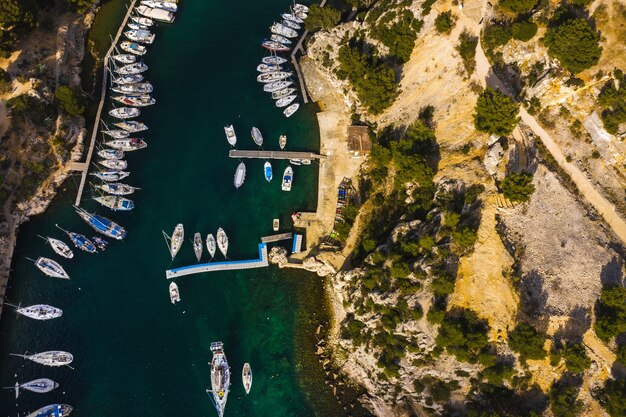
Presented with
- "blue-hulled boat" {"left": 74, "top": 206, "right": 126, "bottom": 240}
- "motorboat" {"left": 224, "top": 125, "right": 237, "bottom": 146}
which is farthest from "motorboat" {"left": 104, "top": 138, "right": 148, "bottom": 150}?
"motorboat" {"left": 224, "top": 125, "right": 237, "bottom": 146}

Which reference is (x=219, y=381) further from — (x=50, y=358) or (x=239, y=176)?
(x=239, y=176)

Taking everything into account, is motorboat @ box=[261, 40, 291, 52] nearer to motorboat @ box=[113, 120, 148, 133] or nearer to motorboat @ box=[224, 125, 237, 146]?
motorboat @ box=[224, 125, 237, 146]

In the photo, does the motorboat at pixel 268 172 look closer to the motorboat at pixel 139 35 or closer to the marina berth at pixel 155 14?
the motorboat at pixel 139 35

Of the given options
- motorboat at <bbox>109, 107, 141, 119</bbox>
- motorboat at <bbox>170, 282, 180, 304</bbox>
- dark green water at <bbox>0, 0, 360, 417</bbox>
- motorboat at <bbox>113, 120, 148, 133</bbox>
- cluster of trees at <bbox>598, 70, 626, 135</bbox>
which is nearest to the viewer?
cluster of trees at <bbox>598, 70, 626, 135</bbox>

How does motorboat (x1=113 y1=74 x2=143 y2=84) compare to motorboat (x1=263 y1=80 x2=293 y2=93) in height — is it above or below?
above

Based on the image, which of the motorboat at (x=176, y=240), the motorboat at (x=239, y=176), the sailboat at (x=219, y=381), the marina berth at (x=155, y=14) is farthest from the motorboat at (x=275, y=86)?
the sailboat at (x=219, y=381)

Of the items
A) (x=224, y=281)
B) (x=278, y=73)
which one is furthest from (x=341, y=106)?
(x=224, y=281)

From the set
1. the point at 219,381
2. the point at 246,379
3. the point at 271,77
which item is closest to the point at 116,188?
the point at 271,77
